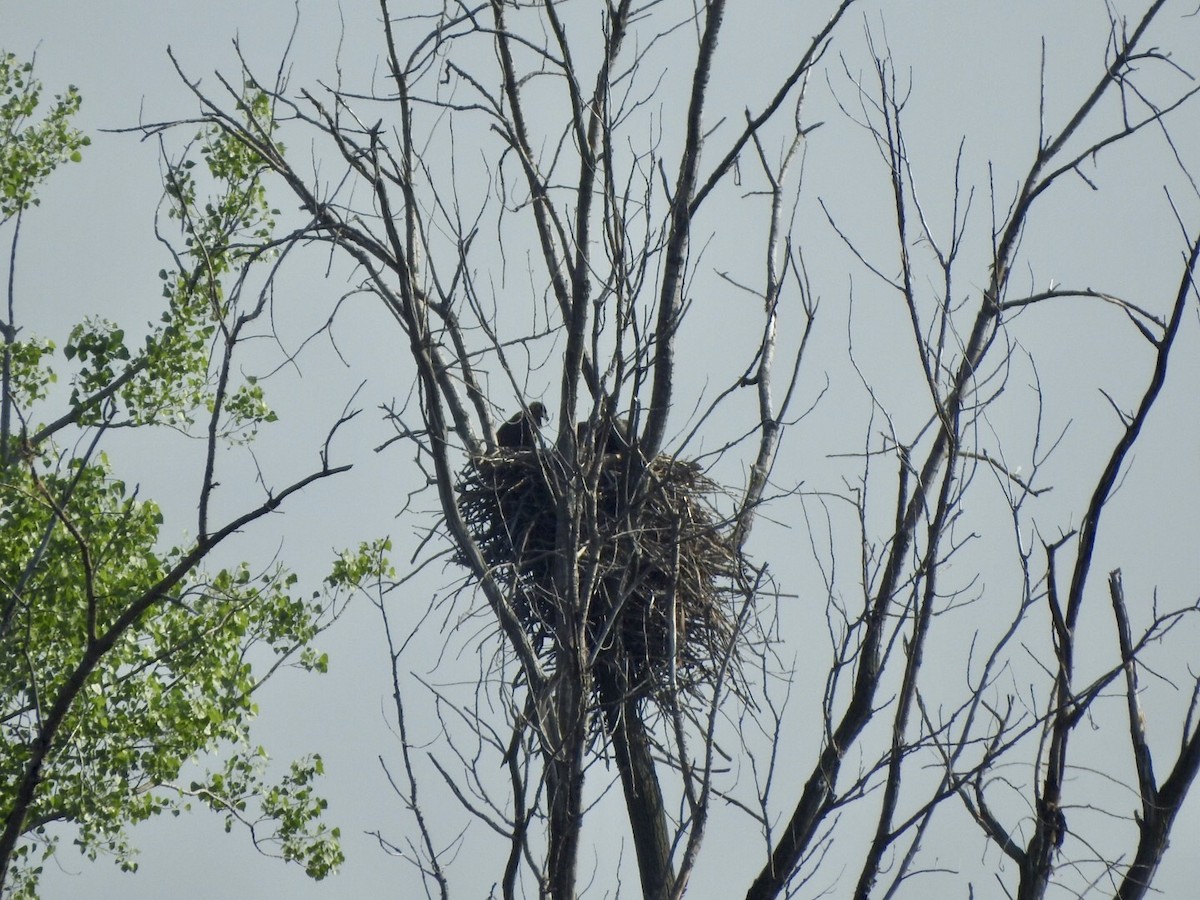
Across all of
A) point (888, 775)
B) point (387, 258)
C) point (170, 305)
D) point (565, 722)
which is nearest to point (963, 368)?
point (888, 775)

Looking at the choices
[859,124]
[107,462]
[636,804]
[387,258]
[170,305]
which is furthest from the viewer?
[170,305]

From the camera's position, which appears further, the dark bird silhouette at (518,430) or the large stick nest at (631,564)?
the dark bird silhouette at (518,430)

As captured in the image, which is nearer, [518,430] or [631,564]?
[631,564]

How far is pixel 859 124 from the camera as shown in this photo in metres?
4.35

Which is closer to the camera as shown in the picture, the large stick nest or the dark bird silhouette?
the large stick nest

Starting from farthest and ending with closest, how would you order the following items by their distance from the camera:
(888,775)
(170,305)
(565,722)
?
(170,305) → (565,722) → (888,775)

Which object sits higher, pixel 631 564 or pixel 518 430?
pixel 518 430

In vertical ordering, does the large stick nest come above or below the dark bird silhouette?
below

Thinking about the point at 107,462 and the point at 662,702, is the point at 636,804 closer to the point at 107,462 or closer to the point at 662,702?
the point at 662,702

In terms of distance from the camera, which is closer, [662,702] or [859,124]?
[859,124]

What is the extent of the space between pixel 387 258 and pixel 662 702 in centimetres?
176

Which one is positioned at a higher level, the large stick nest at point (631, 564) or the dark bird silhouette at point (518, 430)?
the dark bird silhouette at point (518, 430)

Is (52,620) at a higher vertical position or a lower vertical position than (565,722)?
higher

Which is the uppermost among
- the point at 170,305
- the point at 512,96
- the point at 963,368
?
the point at 170,305
